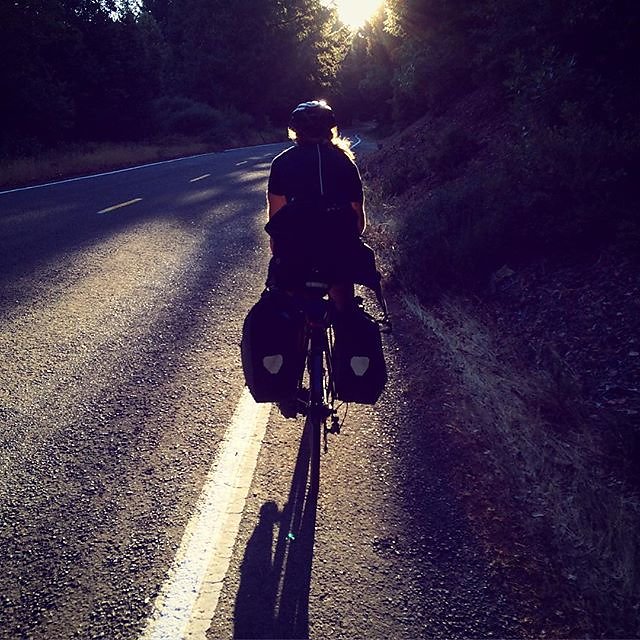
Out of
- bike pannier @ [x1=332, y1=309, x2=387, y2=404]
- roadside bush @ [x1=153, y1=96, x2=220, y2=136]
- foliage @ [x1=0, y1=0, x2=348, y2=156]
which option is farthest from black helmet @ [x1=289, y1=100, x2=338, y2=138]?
roadside bush @ [x1=153, y1=96, x2=220, y2=136]

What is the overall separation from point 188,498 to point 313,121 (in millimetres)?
2510

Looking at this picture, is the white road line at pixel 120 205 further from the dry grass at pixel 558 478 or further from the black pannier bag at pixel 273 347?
the black pannier bag at pixel 273 347

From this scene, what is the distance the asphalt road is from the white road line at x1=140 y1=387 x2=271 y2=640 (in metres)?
0.02

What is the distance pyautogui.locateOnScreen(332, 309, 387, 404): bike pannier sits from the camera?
294 centimetres

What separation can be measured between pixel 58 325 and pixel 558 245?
5625mm

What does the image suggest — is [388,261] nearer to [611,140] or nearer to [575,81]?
[611,140]

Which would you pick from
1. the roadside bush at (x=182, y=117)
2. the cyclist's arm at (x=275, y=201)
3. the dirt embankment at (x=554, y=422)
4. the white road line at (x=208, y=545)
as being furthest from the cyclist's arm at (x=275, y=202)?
the roadside bush at (x=182, y=117)

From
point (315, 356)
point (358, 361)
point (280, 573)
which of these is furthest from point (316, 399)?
point (280, 573)

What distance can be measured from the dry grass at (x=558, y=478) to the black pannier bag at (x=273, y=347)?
155cm

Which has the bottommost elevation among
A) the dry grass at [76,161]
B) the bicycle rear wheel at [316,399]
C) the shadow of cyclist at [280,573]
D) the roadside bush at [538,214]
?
the shadow of cyclist at [280,573]

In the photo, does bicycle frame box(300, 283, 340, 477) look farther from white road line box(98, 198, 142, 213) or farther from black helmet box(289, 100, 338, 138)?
white road line box(98, 198, 142, 213)

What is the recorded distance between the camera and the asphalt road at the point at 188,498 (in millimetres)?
2389

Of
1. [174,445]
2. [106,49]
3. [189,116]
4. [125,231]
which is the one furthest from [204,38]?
[174,445]

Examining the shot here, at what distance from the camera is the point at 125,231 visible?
9.14m
